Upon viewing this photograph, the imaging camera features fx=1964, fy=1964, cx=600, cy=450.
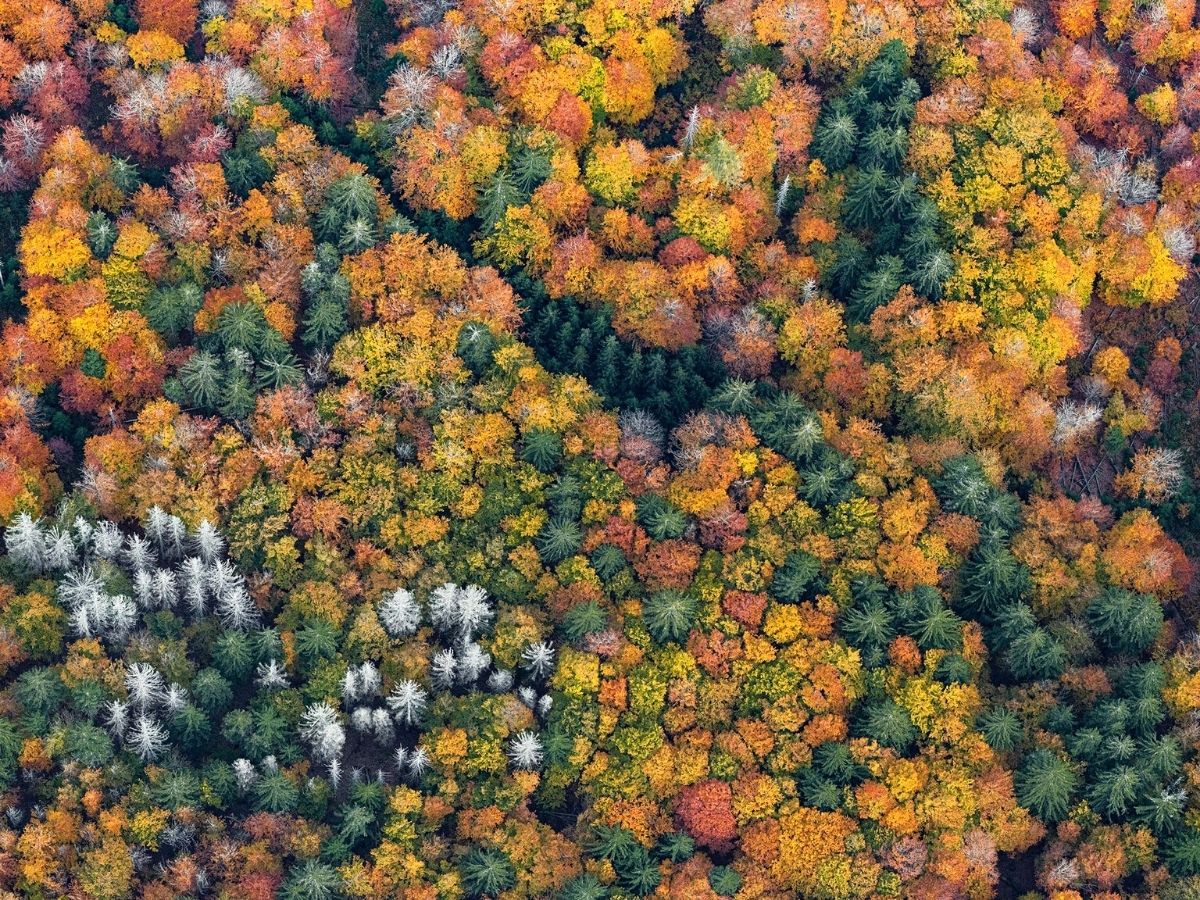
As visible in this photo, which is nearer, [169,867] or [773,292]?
[169,867]

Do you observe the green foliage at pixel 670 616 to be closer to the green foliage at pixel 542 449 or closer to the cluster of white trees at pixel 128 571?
the green foliage at pixel 542 449

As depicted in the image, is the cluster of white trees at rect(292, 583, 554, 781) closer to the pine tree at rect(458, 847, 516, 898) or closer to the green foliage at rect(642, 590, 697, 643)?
the pine tree at rect(458, 847, 516, 898)

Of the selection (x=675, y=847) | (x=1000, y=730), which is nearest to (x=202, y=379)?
(x=675, y=847)

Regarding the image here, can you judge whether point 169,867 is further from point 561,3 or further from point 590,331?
point 561,3

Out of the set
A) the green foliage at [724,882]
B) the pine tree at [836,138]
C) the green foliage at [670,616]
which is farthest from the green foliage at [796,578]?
the pine tree at [836,138]

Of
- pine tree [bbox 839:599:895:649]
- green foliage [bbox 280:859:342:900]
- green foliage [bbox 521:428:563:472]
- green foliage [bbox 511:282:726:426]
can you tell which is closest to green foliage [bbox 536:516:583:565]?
green foliage [bbox 521:428:563:472]

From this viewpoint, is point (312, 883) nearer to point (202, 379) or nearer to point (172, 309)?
point (202, 379)

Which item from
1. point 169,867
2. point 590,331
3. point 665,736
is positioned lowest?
point 169,867

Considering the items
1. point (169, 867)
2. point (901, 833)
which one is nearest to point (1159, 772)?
point (901, 833)
